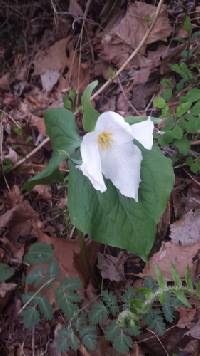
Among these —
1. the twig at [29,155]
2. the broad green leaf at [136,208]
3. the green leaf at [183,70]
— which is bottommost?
the twig at [29,155]

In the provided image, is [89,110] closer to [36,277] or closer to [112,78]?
[36,277]

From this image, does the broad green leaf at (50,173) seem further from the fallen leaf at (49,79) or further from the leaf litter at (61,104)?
the fallen leaf at (49,79)

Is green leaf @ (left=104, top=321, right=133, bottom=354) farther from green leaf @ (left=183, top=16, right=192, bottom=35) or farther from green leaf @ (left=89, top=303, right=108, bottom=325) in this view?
green leaf @ (left=183, top=16, right=192, bottom=35)

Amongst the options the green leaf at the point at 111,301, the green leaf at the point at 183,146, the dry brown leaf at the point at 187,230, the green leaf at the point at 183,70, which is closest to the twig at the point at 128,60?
the green leaf at the point at 183,70

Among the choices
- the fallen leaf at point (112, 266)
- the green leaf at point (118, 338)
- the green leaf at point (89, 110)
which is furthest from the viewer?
the fallen leaf at point (112, 266)

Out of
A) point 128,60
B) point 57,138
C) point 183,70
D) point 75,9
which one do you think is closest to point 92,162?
point 57,138

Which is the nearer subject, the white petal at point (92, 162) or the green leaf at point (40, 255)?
the white petal at point (92, 162)

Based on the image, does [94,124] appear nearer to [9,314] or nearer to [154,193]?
Answer: [154,193]

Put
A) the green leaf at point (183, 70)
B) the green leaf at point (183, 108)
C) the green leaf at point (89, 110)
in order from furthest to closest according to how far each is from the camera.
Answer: the green leaf at point (183, 70), the green leaf at point (183, 108), the green leaf at point (89, 110)

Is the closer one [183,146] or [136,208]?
[136,208]
